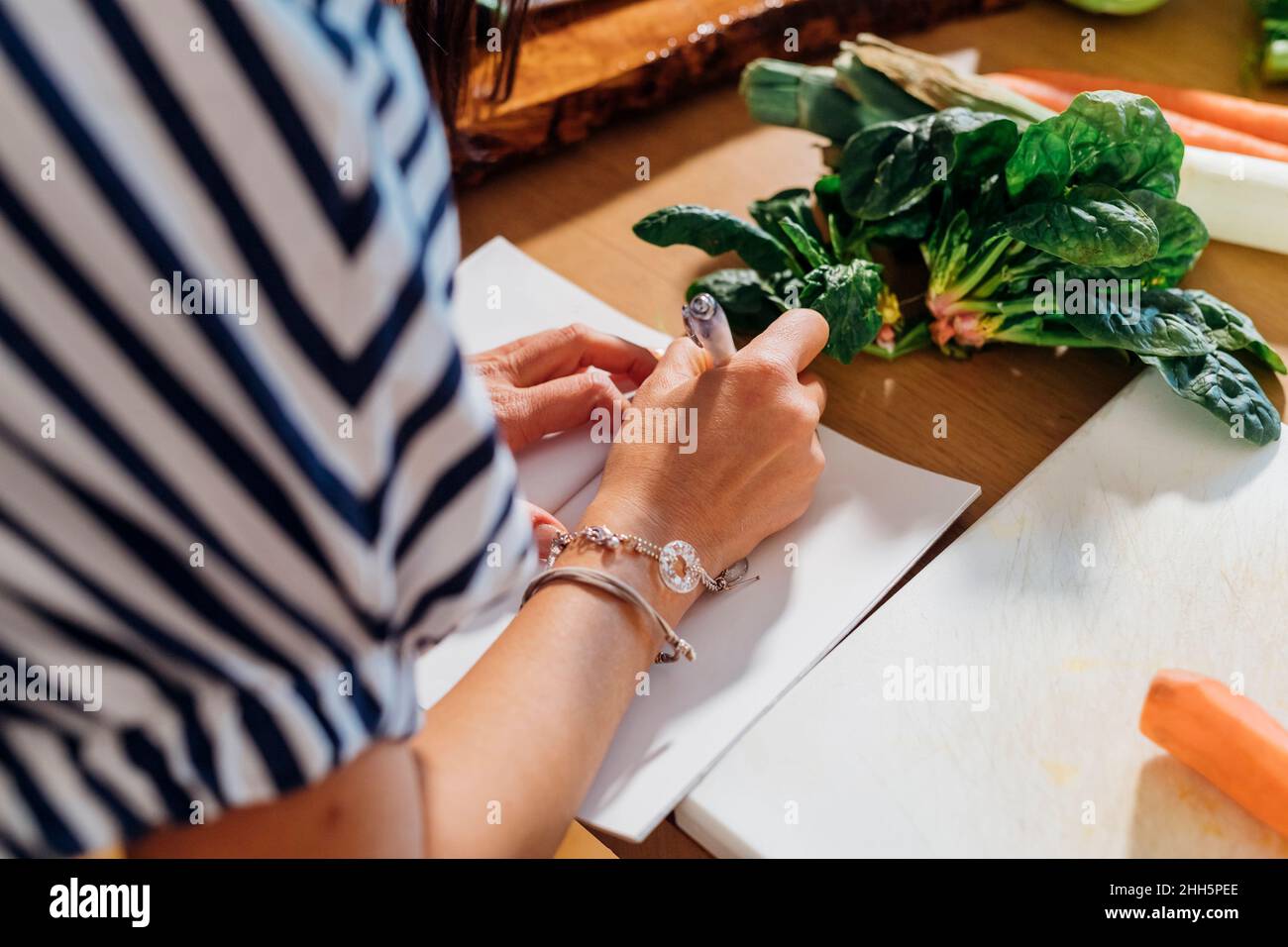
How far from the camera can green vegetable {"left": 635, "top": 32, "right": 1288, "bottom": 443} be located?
100cm

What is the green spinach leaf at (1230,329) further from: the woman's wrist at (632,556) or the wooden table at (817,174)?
the woman's wrist at (632,556)

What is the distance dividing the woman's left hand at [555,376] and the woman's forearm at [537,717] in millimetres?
213

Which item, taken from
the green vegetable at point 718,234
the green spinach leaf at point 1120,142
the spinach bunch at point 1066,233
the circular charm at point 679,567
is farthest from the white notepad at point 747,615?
the green spinach leaf at point 1120,142

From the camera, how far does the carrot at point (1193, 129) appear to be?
1.26 meters

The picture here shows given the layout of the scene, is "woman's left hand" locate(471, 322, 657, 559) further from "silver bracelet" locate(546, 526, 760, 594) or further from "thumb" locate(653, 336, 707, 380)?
"silver bracelet" locate(546, 526, 760, 594)

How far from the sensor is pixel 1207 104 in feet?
4.45

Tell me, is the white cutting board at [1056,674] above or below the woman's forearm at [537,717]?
below

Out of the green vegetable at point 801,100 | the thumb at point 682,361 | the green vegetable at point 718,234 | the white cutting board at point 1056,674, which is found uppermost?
the green vegetable at point 801,100

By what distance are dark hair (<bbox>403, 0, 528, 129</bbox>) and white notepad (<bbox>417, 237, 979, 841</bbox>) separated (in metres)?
0.34

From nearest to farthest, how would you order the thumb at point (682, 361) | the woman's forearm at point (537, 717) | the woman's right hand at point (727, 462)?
the woman's forearm at point (537, 717) < the woman's right hand at point (727, 462) < the thumb at point (682, 361)

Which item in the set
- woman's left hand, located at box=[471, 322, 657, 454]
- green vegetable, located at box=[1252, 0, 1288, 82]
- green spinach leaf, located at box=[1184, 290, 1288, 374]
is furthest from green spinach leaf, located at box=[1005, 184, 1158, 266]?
green vegetable, located at box=[1252, 0, 1288, 82]

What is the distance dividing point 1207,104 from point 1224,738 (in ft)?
3.10

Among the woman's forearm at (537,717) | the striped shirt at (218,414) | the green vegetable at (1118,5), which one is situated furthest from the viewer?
the green vegetable at (1118,5)
